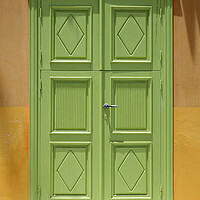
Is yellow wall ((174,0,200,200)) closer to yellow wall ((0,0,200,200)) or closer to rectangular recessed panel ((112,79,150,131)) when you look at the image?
yellow wall ((0,0,200,200))

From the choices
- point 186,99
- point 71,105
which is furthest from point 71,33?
point 186,99

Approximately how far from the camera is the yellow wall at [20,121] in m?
3.69

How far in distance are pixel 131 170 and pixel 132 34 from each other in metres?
1.79

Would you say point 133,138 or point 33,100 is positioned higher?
point 33,100

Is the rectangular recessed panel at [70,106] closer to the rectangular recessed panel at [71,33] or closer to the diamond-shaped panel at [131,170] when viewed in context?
the rectangular recessed panel at [71,33]

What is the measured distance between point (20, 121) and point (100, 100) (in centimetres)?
107

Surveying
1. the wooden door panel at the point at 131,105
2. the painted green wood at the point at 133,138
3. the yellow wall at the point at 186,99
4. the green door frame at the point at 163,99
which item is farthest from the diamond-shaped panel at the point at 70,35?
the yellow wall at the point at 186,99

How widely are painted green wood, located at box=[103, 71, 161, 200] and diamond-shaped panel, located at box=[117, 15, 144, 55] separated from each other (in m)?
0.36

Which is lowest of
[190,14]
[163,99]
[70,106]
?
[70,106]

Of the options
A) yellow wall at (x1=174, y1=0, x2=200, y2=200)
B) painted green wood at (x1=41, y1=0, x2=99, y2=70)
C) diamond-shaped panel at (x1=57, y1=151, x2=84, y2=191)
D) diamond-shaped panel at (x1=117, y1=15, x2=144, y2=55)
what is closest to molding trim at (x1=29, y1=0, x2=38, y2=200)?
painted green wood at (x1=41, y1=0, x2=99, y2=70)

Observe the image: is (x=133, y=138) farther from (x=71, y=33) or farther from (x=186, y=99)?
(x=71, y=33)

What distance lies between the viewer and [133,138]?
3.75 metres

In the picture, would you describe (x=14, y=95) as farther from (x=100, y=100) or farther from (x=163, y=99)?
(x=163, y=99)

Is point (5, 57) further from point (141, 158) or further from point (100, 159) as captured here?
→ point (141, 158)
